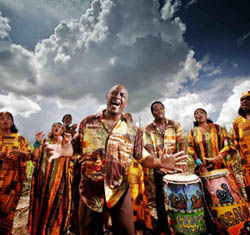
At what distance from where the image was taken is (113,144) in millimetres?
1870

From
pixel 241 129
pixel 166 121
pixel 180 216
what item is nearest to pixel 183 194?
pixel 180 216

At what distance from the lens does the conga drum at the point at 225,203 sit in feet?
8.01

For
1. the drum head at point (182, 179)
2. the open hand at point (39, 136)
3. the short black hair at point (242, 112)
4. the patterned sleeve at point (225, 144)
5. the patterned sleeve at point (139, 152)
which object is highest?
the short black hair at point (242, 112)

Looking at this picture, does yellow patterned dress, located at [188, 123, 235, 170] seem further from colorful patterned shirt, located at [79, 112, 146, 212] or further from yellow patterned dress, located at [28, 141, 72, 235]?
yellow patterned dress, located at [28, 141, 72, 235]

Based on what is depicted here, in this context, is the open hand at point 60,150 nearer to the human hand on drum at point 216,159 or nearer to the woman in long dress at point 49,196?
the woman in long dress at point 49,196

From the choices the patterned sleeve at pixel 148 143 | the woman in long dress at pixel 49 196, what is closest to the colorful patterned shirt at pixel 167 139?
the patterned sleeve at pixel 148 143

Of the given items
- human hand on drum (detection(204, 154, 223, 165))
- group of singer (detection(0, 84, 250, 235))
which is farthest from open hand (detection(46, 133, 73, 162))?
human hand on drum (detection(204, 154, 223, 165))

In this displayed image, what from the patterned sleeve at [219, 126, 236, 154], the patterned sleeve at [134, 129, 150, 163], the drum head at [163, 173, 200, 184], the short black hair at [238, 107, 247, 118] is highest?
the short black hair at [238, 107, 247, 118]

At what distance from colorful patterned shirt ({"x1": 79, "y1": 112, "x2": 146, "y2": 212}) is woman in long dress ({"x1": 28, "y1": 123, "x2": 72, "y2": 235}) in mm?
1748

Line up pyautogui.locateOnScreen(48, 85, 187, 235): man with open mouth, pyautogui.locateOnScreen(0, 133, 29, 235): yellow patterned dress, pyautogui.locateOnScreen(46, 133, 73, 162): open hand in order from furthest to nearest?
pyautogui.locateOnScreen(0, 133, 29, 235): yellow patterned dress
pyautogui.locateOnScreen(46, 133, 73, 162): open hand
pyautogui.locateOnScreen(48, 85, 187, 235): man with open mouth

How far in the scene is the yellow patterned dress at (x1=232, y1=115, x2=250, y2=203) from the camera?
3378 mm

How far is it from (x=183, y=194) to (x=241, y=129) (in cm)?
213

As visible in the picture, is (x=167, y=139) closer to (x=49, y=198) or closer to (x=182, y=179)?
(x=182, y=179)

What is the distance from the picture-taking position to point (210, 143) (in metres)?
3.70
